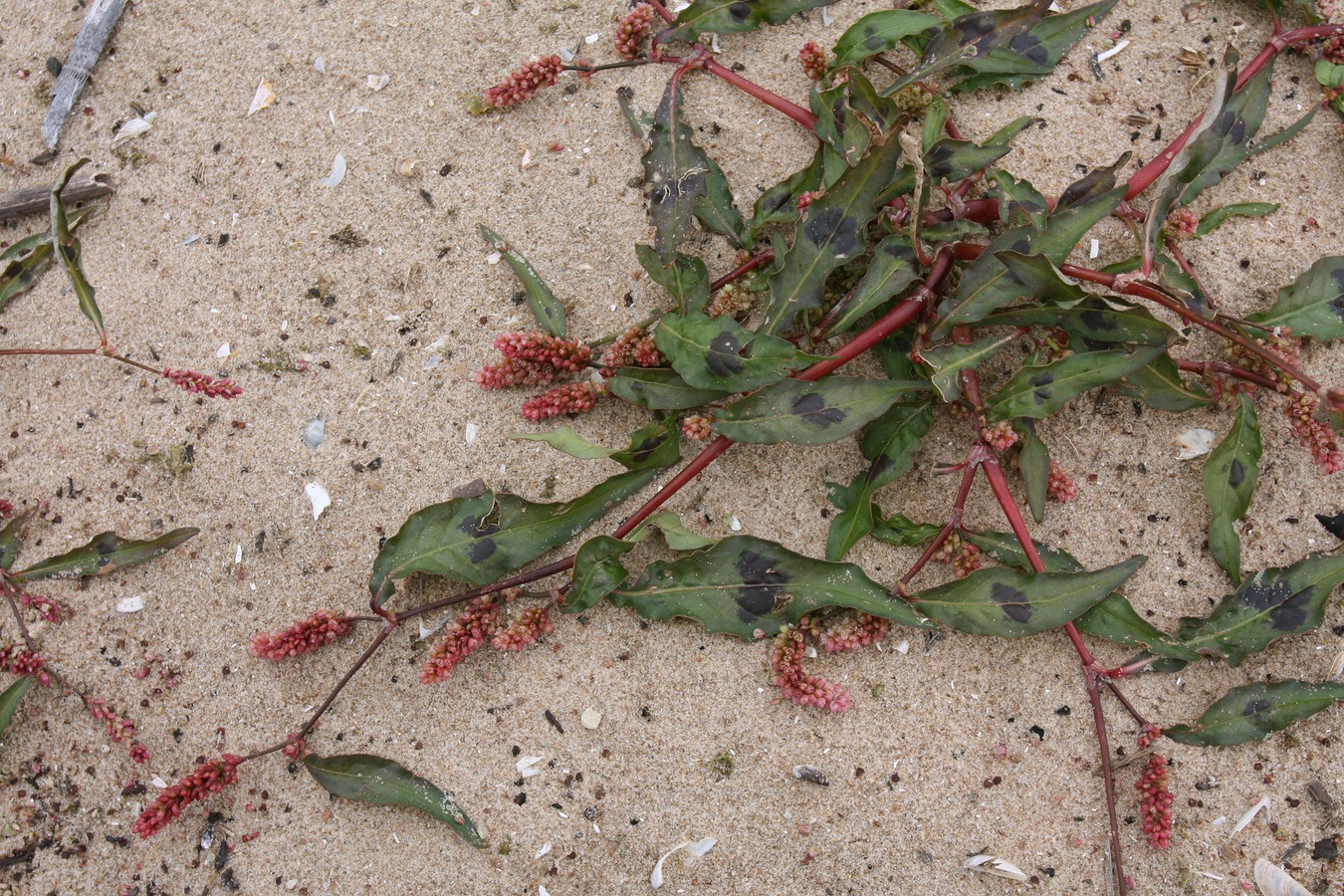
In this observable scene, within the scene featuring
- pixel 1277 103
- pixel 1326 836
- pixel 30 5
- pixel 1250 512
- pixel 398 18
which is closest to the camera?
pixel 1326 836

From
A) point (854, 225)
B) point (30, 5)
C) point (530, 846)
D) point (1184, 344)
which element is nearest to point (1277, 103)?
point (1184, 344)

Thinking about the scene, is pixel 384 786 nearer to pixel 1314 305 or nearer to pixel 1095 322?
pixel 1095 322

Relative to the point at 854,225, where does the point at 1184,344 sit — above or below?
below

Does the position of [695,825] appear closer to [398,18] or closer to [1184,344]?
[1184,344]

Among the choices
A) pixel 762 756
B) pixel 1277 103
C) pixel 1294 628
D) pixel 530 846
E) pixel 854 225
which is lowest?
pixel 530 846

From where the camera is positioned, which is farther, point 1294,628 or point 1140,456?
point 1140,456

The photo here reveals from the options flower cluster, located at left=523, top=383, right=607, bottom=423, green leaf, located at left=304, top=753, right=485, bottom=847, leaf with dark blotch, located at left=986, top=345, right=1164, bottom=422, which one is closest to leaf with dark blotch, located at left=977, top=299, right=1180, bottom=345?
leaf with dark blotch, located at left=986, top=345, right=1164, bottom=422

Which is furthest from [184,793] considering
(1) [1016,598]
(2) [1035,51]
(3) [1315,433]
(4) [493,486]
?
(2) [1035,51]

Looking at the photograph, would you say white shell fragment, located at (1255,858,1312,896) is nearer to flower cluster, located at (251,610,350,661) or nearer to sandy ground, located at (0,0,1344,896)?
sandy ground, located at (0,0,1344,896)
